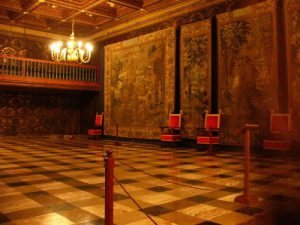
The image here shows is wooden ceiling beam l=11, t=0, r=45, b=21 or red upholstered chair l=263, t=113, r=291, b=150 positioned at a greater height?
wooden ceiling beam l=11, t=0, r=45, b=21

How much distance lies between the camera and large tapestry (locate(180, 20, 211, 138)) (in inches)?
371

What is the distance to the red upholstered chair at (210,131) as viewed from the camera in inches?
327

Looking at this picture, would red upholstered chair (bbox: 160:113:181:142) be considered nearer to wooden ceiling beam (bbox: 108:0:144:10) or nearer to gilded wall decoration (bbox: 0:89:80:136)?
wooden ceiling beam (bbox: 108:0:144:10)

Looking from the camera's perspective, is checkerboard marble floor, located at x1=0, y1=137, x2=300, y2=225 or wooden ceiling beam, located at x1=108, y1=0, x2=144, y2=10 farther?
wooden ceiling beam, located at x1=108, y1=0, x2=144, y2=10

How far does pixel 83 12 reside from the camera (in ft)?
36.9

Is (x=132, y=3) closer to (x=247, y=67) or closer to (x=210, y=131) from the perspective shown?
(x=247, y=67)

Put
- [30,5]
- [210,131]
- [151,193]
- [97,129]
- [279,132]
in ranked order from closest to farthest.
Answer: [151,193] < [279,132] < [210,131] < [30,5] < [97,129]

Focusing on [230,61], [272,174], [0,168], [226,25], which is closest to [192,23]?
[226,25]

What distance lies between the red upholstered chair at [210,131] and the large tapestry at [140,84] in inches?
68.7

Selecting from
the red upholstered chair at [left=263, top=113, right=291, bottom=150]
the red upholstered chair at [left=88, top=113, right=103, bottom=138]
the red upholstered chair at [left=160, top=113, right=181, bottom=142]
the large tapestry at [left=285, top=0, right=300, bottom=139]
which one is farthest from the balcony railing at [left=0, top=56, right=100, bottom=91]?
the large tapestry at [left=285, top=0, right=300, bottom=139]

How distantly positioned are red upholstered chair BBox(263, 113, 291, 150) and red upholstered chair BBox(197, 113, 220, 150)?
4.55 feet

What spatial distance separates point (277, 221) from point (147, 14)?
9.71 m

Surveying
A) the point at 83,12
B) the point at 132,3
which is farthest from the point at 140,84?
the point at 83,12

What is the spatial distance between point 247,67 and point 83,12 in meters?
6.27
